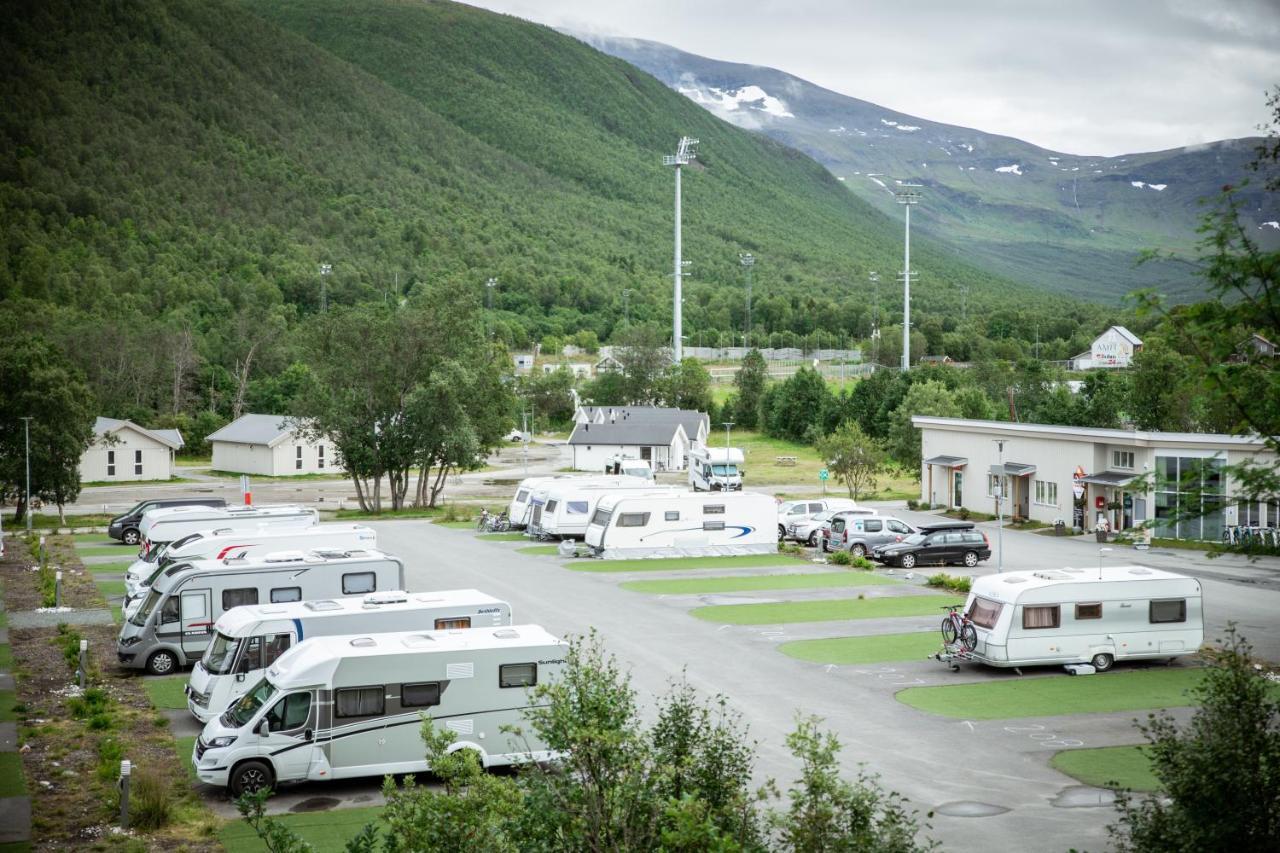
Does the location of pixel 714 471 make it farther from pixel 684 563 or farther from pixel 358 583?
pixel 358 583

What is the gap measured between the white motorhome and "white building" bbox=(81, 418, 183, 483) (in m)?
37.9

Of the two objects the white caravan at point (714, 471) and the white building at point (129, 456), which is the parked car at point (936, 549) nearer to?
the white caravan at point (714, 471)

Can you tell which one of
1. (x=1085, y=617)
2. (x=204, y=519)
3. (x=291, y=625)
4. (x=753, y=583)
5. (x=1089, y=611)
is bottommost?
(x=753, y=583)

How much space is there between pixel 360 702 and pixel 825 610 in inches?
597

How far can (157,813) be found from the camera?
14.8 meters

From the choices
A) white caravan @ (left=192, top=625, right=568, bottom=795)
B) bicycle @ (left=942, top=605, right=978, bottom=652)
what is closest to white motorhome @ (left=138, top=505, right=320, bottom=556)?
white caravan @ (left=192, top=625, right=568, bottom=795)

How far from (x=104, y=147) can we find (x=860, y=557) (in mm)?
193654

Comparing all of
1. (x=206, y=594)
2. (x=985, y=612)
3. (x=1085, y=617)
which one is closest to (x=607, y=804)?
(x=985, y=612)

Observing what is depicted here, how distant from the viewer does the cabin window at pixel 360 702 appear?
15969 millimetres

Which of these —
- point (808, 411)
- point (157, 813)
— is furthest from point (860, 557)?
point (808, 411)

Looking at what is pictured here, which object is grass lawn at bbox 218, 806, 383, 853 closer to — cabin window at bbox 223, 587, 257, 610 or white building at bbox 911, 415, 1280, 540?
cabin window at bbox 223, 587, 257, 610

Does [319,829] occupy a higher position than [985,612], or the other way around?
[985,612]

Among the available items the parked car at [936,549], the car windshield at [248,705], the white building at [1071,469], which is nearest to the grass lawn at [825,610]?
the parked car at [936,549]

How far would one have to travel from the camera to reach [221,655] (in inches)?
750
